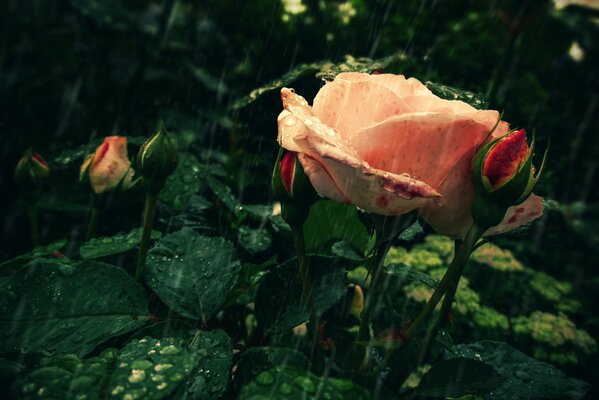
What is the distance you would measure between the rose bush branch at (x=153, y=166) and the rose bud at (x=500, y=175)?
372 millimetres

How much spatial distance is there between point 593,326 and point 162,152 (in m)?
1.45

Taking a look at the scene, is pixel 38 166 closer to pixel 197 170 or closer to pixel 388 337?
pixel 197 170

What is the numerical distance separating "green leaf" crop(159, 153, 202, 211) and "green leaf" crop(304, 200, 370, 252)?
0.21 metres

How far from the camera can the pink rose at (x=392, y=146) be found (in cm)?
36

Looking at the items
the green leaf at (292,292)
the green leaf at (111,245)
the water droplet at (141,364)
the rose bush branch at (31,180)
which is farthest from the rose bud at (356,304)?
the rose bush branch at (31,180)

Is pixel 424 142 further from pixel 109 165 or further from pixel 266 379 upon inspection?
pixel 109 165

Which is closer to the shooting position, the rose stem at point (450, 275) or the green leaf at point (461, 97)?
the rose stem at point (450, 275)

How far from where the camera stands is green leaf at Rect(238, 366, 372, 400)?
12.7 inches

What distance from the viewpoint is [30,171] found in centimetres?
75

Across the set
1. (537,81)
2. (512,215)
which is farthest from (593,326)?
(512,215)

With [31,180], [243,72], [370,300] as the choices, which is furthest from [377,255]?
[243,72]

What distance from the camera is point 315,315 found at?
1.51 ft

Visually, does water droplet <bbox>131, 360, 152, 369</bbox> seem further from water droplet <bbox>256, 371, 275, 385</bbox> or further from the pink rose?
the pink rose

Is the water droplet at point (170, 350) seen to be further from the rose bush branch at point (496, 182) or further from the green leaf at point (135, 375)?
the rose bush branch at point (496, 182)
